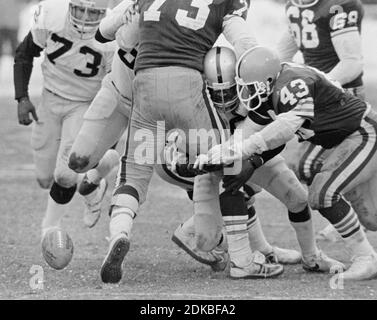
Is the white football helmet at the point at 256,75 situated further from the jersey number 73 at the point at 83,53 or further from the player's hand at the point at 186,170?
the jersey number 73 at the point at 83,53

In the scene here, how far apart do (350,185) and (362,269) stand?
499 mm

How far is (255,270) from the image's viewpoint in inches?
231

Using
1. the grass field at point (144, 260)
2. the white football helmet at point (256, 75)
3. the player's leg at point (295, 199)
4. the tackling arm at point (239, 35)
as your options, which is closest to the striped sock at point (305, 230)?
the player's leg at point (295, 199)

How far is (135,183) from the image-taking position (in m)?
5.80

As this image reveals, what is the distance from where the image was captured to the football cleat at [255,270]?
19.3ft

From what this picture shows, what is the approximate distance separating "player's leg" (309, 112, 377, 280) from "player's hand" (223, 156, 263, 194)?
465mm

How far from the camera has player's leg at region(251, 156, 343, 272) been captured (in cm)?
601

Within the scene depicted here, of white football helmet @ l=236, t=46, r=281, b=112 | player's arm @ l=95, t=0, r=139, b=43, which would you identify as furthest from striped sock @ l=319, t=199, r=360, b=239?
player's arm @ l=95, t=0, r=139, b=43

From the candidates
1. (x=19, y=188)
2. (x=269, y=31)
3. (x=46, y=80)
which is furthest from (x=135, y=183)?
(x=269, y=31)

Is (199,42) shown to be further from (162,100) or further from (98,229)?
(98,229)

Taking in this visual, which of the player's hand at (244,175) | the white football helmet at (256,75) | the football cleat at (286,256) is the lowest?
the football cleat at (286,256)

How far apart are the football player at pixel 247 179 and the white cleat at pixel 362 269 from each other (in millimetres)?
242

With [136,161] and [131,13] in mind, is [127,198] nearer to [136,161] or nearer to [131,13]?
[136,161]

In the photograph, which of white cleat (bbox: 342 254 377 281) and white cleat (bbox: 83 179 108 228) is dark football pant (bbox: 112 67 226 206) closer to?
white cleat (bbox: 342 254 377 281)
